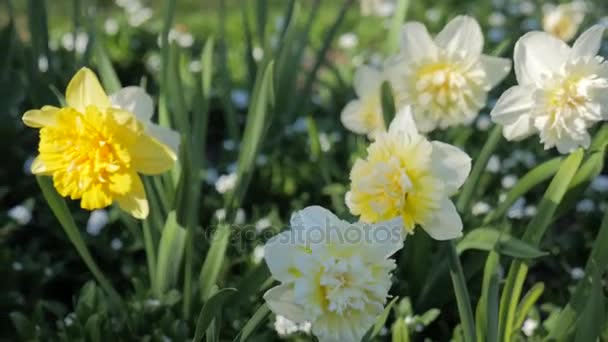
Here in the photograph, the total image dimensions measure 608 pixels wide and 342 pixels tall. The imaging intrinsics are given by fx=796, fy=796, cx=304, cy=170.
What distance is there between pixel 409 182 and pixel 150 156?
0.48m

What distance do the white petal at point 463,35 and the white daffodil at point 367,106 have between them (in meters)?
0.19

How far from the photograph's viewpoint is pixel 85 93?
1.38 meters

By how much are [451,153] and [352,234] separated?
0.22 metres

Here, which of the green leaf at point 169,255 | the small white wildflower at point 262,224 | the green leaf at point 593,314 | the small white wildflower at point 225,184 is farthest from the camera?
the small white wildflower at point 225,184

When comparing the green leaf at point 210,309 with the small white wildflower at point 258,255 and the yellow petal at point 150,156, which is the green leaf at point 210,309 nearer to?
the yellow petal at point 150,156

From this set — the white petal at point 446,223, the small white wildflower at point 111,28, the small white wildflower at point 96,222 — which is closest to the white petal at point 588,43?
the white petal at point 446,223

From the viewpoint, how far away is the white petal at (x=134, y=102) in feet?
4.63

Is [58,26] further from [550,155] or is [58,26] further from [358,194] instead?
[358,194]

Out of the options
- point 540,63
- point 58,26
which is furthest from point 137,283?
Answer: point 58,26

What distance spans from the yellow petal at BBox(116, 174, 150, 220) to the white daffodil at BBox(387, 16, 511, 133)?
526 mm

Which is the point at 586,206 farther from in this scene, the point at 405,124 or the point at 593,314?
the point at 405,124

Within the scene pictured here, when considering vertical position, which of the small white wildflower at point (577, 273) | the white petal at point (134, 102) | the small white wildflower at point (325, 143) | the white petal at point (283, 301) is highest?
the white petal at point (134, 102)

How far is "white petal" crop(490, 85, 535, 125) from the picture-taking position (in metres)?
1.32

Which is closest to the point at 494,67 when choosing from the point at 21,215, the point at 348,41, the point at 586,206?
the point at 586,206
